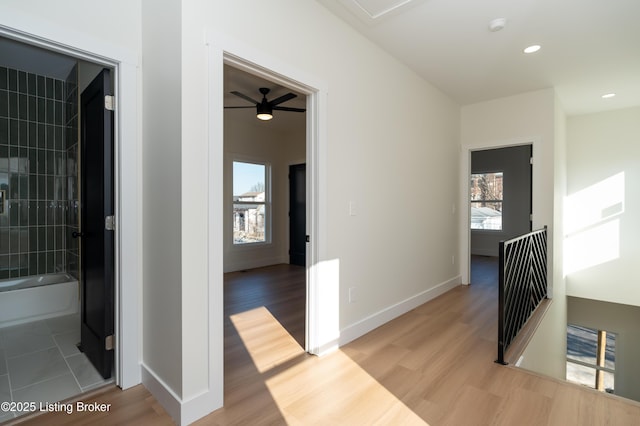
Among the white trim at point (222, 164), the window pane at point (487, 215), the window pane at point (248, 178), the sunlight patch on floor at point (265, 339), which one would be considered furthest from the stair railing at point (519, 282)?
the window pane at point (248, 178)

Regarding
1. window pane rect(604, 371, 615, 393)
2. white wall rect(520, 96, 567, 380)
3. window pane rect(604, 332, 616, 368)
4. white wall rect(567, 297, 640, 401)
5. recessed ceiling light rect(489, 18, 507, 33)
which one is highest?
recessed ceiling light rect(489, 18, 507, 33)

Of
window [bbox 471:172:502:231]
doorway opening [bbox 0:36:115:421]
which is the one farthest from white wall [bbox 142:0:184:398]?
window [bbox 471:172:502:231]

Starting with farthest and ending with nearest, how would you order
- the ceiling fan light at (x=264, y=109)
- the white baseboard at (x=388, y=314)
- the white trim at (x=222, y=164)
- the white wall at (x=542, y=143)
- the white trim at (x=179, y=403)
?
the white wall at (x=542, y=143), the ceiling fan light at (x=264, y=109), the white baseboard at (x=388, y=314), the white trim at (x=222, y=164), the white trim at (x=179, y=403)

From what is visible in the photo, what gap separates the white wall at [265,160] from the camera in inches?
224

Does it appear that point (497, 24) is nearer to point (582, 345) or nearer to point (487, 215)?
point (487, 215)

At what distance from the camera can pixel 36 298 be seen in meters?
3.22

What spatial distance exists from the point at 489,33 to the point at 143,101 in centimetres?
298

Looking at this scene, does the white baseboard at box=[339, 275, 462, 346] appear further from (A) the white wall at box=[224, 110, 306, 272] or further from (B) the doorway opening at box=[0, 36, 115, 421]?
(A) the white wall at box=[224, 110, 306, 272]

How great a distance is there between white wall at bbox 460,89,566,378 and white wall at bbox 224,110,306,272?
9.98 feet

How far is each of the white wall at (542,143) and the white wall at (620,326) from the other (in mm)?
1429

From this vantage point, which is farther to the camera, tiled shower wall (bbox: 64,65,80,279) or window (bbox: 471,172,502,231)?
window (bbox: 471,172,502,231)

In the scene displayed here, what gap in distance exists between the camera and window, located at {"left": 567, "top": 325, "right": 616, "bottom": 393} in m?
6.16

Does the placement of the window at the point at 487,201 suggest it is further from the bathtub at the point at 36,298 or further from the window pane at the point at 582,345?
the bathtub at the point at 36,298

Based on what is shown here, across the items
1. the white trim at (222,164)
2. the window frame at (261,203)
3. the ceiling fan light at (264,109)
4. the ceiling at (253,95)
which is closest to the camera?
the white trim at (222,164)
